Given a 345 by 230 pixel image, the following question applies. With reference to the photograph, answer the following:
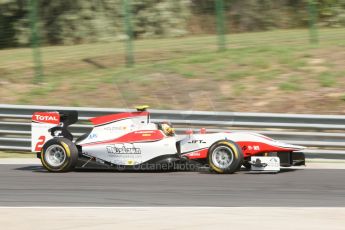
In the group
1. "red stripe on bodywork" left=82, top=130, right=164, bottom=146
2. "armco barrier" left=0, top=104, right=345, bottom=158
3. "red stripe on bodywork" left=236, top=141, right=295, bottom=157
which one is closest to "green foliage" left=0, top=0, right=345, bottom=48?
"armco barrier" left=0, top=104, right=345, bottom=158

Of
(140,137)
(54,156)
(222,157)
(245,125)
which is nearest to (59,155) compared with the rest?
(54,156)

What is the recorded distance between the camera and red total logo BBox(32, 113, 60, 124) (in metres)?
11.2

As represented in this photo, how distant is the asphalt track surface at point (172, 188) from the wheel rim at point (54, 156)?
0.17 m

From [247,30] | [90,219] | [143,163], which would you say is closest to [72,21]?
[247,30]

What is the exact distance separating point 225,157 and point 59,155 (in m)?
2.28

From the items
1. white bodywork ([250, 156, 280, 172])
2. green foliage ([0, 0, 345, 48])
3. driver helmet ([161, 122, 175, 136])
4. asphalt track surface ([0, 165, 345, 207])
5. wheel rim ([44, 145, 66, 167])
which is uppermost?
green foliage ([0, 0, 345, 48])

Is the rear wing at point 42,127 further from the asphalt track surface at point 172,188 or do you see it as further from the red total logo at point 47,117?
the asphalt track surface at point 172,188

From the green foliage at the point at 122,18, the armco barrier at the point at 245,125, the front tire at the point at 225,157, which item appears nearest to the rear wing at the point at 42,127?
the armco barrier at the point at 245,125

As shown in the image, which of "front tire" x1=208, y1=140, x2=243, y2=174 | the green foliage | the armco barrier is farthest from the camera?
the green foliage

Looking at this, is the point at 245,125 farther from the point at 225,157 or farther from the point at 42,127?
the point at 42,127

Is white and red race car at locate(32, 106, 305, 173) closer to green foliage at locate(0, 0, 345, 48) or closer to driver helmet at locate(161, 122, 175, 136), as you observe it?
driver helmet at locate(161, 122, 175, 136)

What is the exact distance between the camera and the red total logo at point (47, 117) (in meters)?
11.2

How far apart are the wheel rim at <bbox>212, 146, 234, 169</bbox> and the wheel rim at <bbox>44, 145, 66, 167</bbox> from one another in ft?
6.85

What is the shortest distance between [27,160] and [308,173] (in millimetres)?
4374
